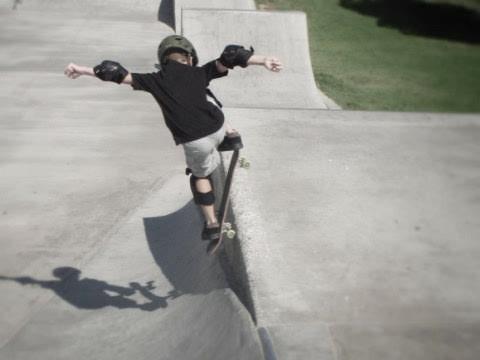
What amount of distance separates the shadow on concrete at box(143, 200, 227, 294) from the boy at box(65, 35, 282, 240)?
144 centimetres

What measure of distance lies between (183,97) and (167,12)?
14.1m

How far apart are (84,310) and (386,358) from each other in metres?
3.07

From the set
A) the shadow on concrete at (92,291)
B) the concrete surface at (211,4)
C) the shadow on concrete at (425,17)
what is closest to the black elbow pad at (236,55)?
the shadow on concrete at (92,291)

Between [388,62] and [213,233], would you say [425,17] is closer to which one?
[388,62]

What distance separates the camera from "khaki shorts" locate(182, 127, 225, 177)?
420cm

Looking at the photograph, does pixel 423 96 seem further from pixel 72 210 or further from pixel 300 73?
pixel 72 210

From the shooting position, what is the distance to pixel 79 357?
461 centimetres

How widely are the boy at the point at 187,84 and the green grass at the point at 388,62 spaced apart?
270 inches

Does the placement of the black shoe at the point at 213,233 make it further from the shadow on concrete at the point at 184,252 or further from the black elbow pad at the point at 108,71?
the black elbow pad at the point at 108,71

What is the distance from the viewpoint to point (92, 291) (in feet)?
18.5

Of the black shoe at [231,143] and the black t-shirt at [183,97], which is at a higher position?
the black t-shirt at [183,97]

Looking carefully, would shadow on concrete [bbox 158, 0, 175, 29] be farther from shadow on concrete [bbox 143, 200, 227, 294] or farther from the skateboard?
the skateboard

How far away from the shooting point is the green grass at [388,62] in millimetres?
11203

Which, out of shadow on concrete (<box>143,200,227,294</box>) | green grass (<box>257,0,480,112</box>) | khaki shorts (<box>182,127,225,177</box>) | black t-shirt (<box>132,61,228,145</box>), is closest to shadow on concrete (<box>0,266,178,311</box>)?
shadow on concrete (<box>143,200,227,294</box>)
